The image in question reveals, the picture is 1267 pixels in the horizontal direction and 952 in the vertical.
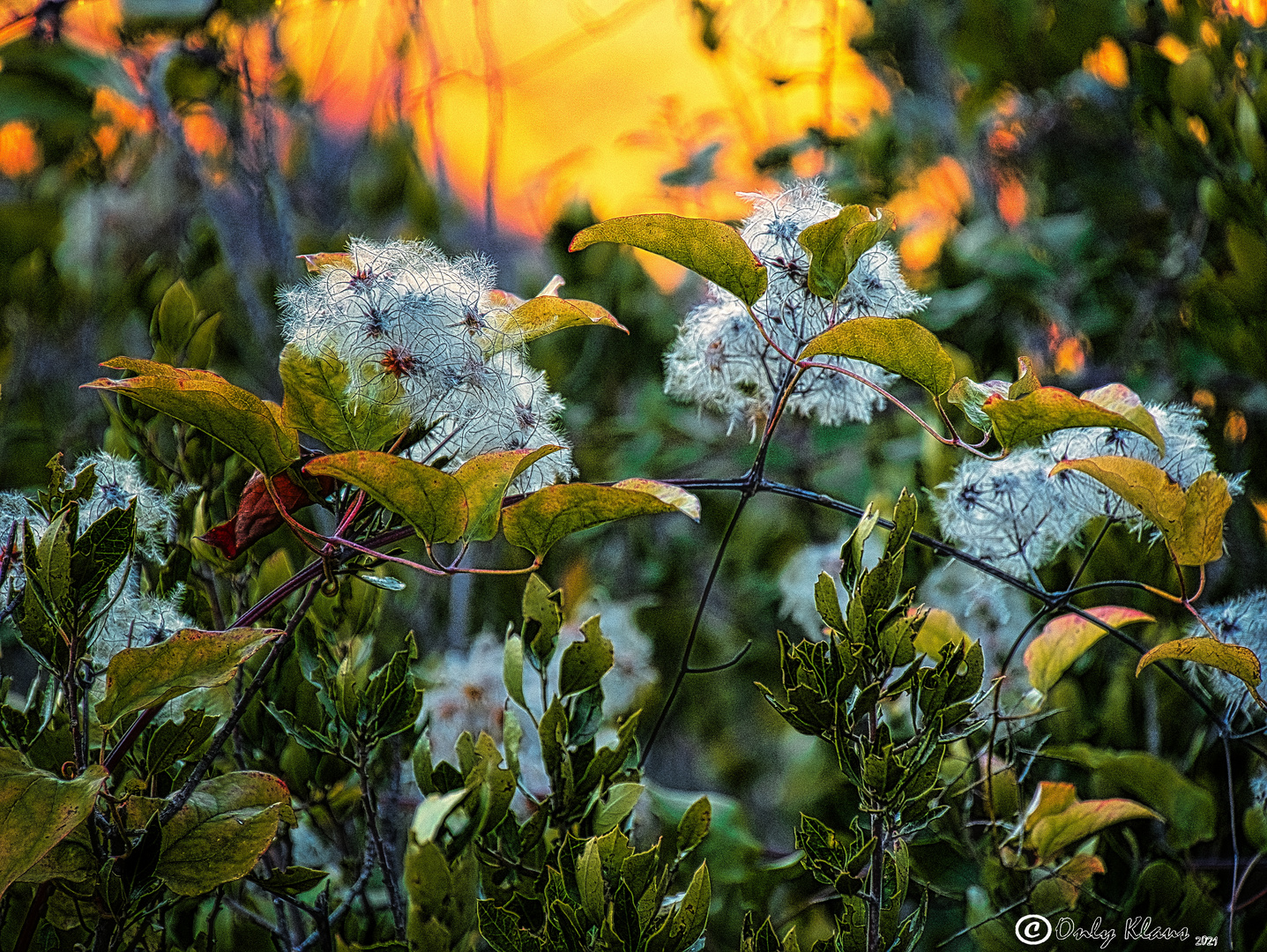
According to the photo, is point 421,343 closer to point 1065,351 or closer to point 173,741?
point 173,741

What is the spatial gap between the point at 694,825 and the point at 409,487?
0.78ft

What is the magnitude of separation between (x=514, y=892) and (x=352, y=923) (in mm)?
159

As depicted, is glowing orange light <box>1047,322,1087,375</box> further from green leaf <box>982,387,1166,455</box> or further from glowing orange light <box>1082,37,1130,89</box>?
green leaf <box>982,387,1166,455</box>

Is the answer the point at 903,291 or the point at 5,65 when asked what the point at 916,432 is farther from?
the point at 5,65

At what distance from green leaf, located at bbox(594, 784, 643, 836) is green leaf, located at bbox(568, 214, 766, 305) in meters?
0.24

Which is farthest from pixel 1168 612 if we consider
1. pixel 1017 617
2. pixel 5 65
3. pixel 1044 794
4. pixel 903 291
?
pixel 5 65

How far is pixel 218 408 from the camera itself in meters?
0.38

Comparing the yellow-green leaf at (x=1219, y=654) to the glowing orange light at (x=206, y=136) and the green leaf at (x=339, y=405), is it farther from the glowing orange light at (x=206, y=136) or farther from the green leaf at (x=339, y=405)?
the glowing orange light at (x=206, y=136)

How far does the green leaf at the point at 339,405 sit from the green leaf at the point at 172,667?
9cm

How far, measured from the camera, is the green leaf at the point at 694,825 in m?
0.48

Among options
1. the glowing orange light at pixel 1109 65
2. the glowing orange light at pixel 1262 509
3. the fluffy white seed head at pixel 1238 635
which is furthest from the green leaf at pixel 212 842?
the glowing orange light at pixel 1109 65

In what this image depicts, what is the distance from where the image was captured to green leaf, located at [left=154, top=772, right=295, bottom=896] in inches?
15.4

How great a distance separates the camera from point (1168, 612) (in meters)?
0.78

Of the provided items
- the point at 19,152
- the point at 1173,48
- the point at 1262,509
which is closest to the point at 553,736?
the point at 1262,509
